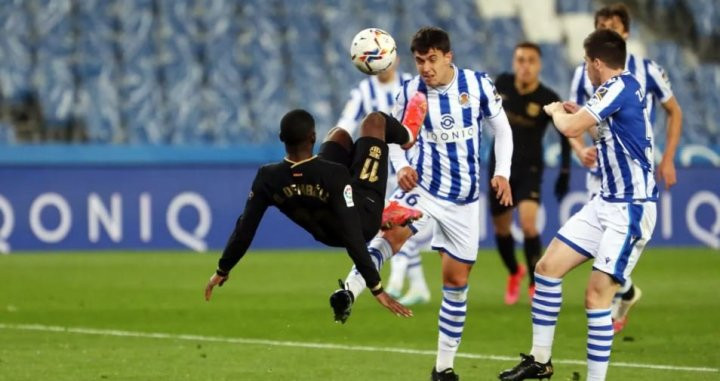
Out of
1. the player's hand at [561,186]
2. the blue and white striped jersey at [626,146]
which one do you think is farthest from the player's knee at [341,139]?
the player's hand at [561,186]

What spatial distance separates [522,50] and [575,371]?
4218 mm

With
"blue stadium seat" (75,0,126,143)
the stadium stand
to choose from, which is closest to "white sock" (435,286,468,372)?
the stadium stand

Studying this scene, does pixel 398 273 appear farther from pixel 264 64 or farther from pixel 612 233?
pixel 264 64

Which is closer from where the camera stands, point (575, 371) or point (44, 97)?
point (575, 371)

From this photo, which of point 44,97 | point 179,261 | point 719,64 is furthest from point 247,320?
point 719,64

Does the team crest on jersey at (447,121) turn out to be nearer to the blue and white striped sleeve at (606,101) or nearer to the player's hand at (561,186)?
the blue and white striped sleeve at (606,101)

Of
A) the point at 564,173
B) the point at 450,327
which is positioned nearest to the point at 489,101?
the point at 450,327

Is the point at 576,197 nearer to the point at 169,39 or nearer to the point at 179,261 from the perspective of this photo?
the point at 179,261

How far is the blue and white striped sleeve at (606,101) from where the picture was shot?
7.17 meters

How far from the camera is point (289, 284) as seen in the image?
13.6 metres

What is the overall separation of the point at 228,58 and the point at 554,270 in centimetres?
1219

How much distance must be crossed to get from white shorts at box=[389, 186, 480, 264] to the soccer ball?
0.77 m

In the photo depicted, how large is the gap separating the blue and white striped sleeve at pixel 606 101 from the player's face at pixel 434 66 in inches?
41.1

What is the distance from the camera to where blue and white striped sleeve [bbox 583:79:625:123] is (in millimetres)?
7168
